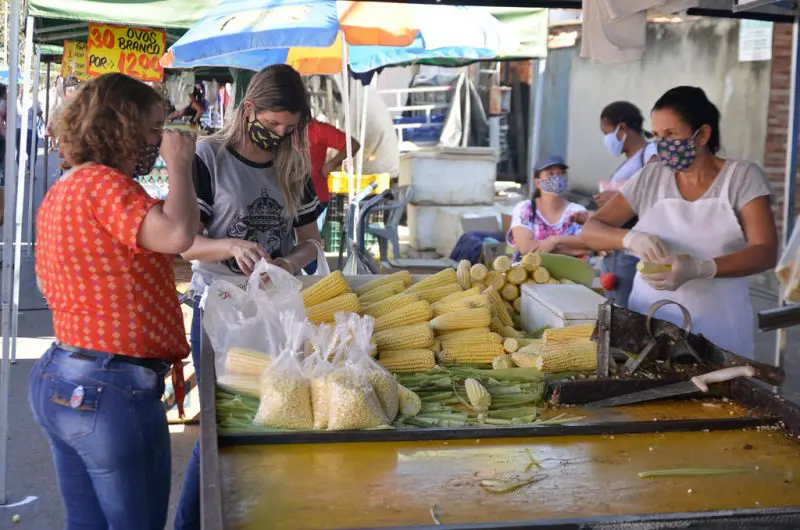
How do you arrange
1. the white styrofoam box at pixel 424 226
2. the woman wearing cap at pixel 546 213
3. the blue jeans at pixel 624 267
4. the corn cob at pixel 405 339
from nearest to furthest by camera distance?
the corn cob at pixel 405 339
the blue jeans at pixel 624 267
the woman wearing cap at pixel 546 213
the white styrofoam box at pixel 424 226

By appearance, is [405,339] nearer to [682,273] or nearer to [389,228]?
[682,273]

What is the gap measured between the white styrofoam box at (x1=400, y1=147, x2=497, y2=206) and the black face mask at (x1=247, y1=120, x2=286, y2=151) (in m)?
10.5

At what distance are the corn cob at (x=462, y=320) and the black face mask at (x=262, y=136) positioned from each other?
990mm

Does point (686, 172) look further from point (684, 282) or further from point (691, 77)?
point (691, 77)

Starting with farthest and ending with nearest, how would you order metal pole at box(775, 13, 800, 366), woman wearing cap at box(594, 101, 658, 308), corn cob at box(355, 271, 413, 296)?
woman wearing cap at box(594, 101, 658, 308)
metal pole at box(775, 13, 800, 366)
corn cob at box(355, 271, 413, 296)

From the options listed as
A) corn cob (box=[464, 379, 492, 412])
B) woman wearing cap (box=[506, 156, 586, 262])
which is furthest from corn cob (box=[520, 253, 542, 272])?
woman wearing cap (box=[506, 156, 586, 262])

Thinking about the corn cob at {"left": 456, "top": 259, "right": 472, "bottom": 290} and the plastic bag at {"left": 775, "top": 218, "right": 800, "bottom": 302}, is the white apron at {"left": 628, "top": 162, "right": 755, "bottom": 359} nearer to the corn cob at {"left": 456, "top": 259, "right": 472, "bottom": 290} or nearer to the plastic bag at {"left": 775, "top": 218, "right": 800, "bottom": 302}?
the plastic bag at {"left": 775, "top": 218, "right": 800, "bottom": 302}

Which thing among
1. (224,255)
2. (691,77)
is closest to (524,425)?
(224,255)

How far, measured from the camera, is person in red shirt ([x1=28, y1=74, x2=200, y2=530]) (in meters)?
2.68

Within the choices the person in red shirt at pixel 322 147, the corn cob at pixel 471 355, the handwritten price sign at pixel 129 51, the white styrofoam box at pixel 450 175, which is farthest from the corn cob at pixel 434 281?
the white styrofoam box at pixel 450 175

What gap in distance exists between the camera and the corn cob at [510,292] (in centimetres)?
420

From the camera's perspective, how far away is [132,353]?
109 inches

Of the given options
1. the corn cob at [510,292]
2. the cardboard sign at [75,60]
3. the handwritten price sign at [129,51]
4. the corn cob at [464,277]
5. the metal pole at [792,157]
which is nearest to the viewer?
the corn cob at [464,277]

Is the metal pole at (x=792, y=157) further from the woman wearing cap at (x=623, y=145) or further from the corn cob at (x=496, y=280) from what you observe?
the corn cob at (x=496, y=280)
